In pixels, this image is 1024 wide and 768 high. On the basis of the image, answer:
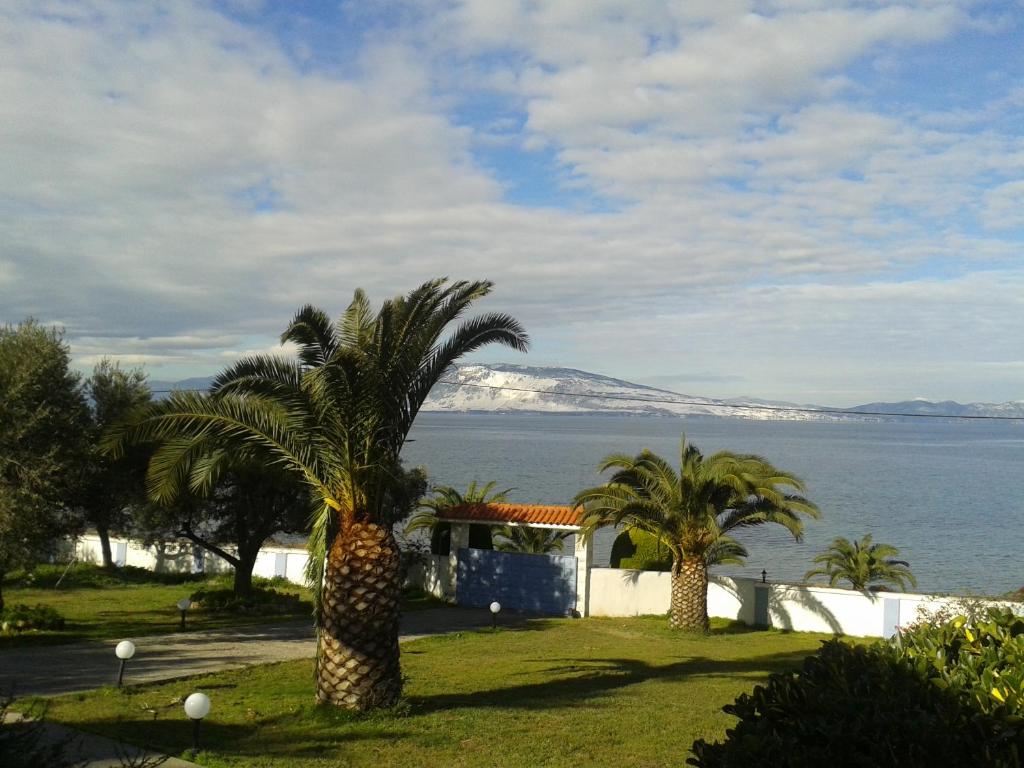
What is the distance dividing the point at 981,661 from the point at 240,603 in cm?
1936

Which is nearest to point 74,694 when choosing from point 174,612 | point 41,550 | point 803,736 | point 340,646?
point 340,646

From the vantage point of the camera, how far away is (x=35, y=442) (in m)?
16.5

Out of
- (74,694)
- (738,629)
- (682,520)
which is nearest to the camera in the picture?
(74,694)

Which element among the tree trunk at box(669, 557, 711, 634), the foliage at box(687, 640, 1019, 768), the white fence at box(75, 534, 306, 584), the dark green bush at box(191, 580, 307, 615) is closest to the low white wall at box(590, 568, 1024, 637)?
the tree trunk at box(669, 557, 711, 634)

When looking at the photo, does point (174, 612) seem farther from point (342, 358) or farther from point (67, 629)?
point (342, 358)

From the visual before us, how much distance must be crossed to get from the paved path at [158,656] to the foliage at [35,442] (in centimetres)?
209

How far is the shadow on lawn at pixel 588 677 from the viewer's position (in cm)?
1234

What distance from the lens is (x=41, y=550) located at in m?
17.0

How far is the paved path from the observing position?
1331cm

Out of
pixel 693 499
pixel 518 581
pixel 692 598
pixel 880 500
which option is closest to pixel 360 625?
pixel 693 499

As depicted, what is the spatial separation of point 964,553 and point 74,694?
46.0 m

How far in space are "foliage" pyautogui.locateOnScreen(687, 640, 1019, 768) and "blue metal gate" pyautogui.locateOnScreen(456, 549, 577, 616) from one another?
18237 mm

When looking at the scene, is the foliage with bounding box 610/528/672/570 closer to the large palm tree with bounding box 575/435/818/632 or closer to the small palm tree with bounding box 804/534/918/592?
the large palm tree with bounding box 575/435/818/632

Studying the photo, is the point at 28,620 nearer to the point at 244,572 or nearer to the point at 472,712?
the point at 244,572
